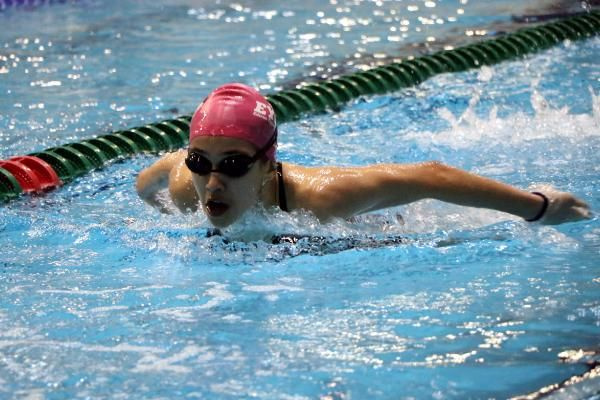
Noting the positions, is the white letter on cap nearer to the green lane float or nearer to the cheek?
the cheek

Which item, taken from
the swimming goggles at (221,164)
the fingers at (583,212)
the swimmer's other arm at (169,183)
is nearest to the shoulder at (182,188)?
the swimmer's other arm at (169,183)

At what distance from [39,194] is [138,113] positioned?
1502mm

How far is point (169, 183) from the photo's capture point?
13.2 feet

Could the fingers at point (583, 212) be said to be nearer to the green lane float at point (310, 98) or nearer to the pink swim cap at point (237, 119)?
the pink swim cap at point (237, 119)

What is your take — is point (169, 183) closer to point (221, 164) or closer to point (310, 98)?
point (221, 164)

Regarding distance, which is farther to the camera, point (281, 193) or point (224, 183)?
point (281, 193)

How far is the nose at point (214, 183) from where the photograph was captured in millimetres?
3451

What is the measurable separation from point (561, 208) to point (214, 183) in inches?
49.6

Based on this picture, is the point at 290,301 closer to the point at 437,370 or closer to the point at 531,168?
the point at 437,370

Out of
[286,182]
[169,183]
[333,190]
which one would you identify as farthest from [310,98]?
[333,190]

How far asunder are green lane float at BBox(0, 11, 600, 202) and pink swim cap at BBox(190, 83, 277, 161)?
1.52 m

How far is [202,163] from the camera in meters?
3.46

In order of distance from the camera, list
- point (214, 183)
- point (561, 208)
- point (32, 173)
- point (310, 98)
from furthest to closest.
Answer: point (310, 98)
point (32, 173)
point (561, 208)
point (214, 183)

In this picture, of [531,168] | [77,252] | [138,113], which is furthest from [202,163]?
[138,113]
